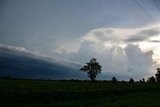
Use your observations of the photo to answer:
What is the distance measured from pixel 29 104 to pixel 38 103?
4.96 ft

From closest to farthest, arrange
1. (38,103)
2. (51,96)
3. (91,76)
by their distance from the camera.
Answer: (38,103)
(51,96)
(91,76)

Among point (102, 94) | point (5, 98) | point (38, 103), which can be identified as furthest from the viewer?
point (102, 94)

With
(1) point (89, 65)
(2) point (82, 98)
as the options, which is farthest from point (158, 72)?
(2) point (82, 98)

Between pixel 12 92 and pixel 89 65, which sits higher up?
pixel 89 65

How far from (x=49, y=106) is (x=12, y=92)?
4.44 meters

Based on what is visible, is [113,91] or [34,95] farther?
[113,91]

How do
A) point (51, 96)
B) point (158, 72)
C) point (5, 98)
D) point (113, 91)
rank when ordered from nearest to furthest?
point (5, 98)
point (51, 96)
point (113, 91)
point (158, 72)

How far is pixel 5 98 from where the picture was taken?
31531mm

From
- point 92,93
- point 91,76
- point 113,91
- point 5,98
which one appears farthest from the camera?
point 91,76

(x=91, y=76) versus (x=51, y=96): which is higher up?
(x=91, y=76)

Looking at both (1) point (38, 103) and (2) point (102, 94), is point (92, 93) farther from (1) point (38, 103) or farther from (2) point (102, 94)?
(1) point (38, 103)

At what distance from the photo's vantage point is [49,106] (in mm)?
32312

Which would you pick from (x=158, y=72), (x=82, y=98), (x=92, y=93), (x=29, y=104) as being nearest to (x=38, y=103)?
(x=29, y=104)

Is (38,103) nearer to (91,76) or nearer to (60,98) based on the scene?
(60,98)
